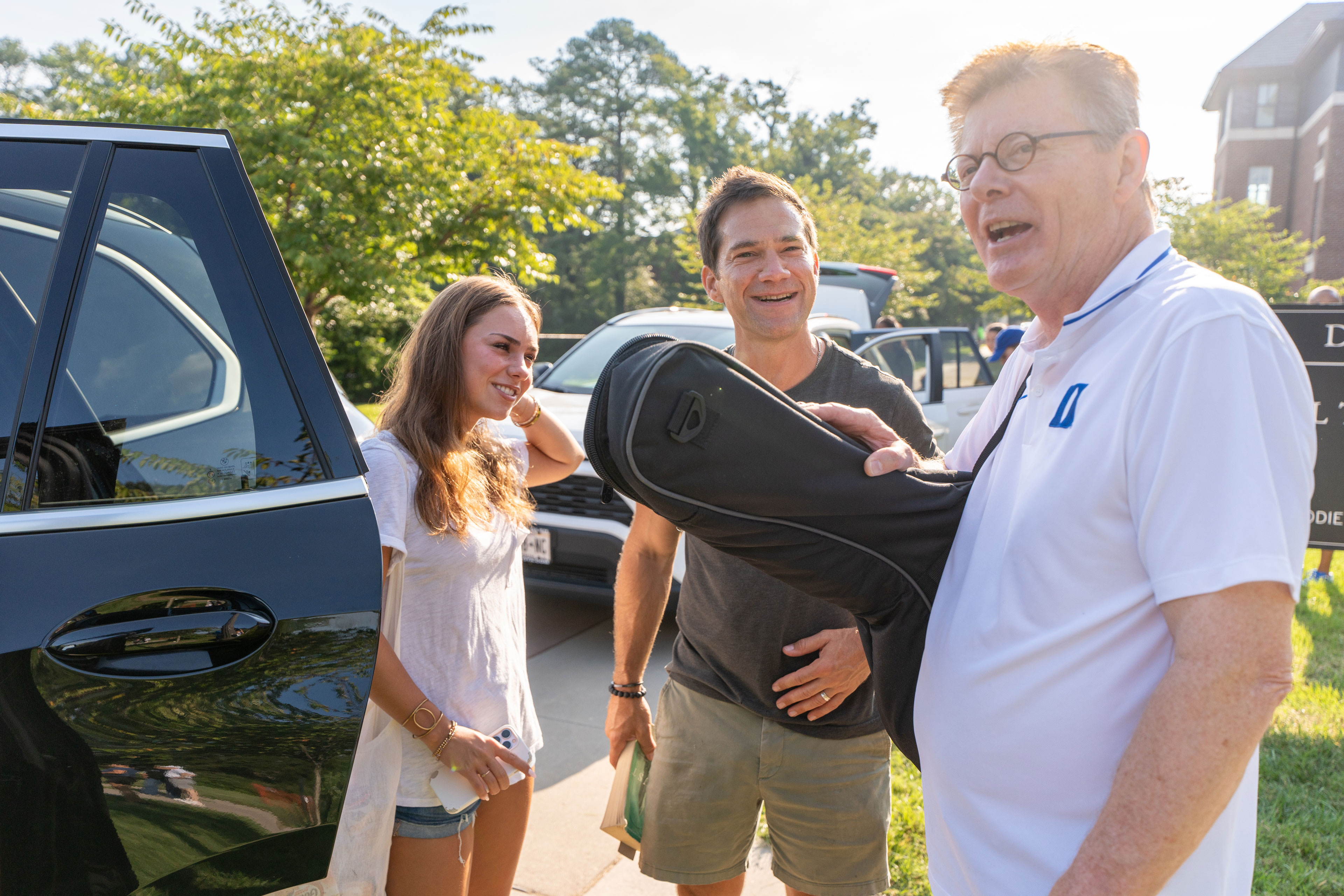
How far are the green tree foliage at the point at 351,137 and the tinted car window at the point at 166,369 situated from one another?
28.5 ft

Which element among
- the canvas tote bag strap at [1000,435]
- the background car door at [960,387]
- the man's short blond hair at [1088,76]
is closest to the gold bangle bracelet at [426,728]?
the canvas tote bag strap at [1000,435]

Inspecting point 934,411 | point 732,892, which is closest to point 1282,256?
point 934,411

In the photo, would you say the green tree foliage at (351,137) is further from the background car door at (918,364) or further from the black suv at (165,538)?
the black suv at (165,538)

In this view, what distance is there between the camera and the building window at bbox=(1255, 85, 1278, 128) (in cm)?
4072

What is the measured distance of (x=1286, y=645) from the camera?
98cm

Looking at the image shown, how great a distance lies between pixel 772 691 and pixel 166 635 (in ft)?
4.35

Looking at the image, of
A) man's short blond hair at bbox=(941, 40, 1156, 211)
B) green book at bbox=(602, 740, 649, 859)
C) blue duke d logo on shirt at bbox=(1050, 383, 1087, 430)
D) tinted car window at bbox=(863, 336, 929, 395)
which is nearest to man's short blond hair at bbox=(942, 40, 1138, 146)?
man's short blond hair at bbox=(941, 40, 1156, 211)

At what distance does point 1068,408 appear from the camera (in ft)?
3.82

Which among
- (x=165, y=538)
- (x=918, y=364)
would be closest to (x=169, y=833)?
(x=165, y=538)

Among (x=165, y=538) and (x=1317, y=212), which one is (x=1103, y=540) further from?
(x=1317, y=212)

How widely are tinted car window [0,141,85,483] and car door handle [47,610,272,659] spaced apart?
11.9 inches

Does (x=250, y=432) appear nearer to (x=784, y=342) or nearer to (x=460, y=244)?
(x=784, y=342)

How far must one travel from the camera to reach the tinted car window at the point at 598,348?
6.48 m

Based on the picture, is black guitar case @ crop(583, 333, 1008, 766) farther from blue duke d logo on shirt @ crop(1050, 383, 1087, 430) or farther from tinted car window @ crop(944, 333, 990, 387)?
tinted car window @ crop(944, 333, 990, 387)
